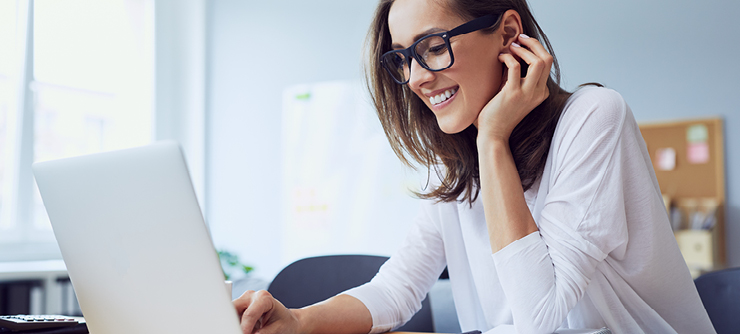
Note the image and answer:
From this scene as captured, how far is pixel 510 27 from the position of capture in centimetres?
101

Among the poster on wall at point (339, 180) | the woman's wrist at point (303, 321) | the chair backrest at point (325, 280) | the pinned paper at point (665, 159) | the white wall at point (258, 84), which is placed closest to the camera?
the woman's wrist at point (303, 321)

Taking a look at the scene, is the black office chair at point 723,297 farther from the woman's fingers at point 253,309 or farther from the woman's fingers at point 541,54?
the woman's fingers at point 253,309

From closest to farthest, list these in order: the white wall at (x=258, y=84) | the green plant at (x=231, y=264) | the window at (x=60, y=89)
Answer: the window at (x=60, y=89) → the green plant at (x=231, y=264) → the white wall at (x=258, y=84)

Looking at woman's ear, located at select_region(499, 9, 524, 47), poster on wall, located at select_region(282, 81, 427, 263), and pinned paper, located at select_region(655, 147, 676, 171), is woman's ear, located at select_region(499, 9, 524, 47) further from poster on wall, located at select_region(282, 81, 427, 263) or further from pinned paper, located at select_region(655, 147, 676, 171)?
pinned paper, located at select_region(655, 147, 676, 171)

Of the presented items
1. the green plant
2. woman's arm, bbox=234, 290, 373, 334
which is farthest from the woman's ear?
the green plant

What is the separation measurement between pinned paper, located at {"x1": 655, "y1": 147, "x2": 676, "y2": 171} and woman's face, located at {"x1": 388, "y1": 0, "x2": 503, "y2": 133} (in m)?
2.62

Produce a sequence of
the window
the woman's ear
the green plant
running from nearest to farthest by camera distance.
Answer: the woman's ear
the window
the green plant

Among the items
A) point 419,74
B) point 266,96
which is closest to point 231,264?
point 266,96

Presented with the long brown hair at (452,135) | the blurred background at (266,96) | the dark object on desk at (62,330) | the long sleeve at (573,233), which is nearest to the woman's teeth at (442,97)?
the long brown hair at (452,135)

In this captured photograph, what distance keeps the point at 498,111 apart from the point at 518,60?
17 centimetres

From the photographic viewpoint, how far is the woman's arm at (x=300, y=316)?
0.79 m

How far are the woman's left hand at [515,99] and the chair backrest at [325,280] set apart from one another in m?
0.63

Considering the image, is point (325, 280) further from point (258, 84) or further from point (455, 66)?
point (258, 84)

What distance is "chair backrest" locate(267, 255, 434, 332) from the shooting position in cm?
142
